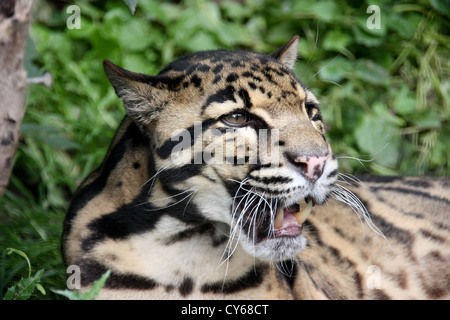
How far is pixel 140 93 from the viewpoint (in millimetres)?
3307

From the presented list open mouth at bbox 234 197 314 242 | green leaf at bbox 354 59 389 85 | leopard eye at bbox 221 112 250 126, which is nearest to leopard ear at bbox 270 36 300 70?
leopard eye at bbox 221 112 250 126

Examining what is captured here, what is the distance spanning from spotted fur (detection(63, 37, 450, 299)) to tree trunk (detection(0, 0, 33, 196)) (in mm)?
484

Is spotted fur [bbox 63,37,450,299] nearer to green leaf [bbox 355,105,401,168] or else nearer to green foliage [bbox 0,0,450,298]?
green foliage [bbox 0,0,450,298]

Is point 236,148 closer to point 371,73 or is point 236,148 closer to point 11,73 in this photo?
point 11,73

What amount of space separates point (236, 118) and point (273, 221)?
22.1 inches

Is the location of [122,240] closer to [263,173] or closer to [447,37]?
[263,173]

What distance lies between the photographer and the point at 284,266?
3.73m

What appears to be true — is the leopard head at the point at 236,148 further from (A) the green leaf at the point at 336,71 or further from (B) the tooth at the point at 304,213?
(A) the green leaf at the point at 336,71

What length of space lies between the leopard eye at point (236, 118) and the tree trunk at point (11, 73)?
110cm

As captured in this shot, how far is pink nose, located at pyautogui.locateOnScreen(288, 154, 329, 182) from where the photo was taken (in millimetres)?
3078

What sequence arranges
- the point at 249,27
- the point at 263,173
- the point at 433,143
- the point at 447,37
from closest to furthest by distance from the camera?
1. the point at 263,173
2. the point at 433,143
3. the point at 447,37
4. the point at 249,27

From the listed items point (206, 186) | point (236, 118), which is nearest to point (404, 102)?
point (236, 118)

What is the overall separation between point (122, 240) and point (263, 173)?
2.85ft

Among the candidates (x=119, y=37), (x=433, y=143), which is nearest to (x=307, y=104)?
(x=433, y=143)
